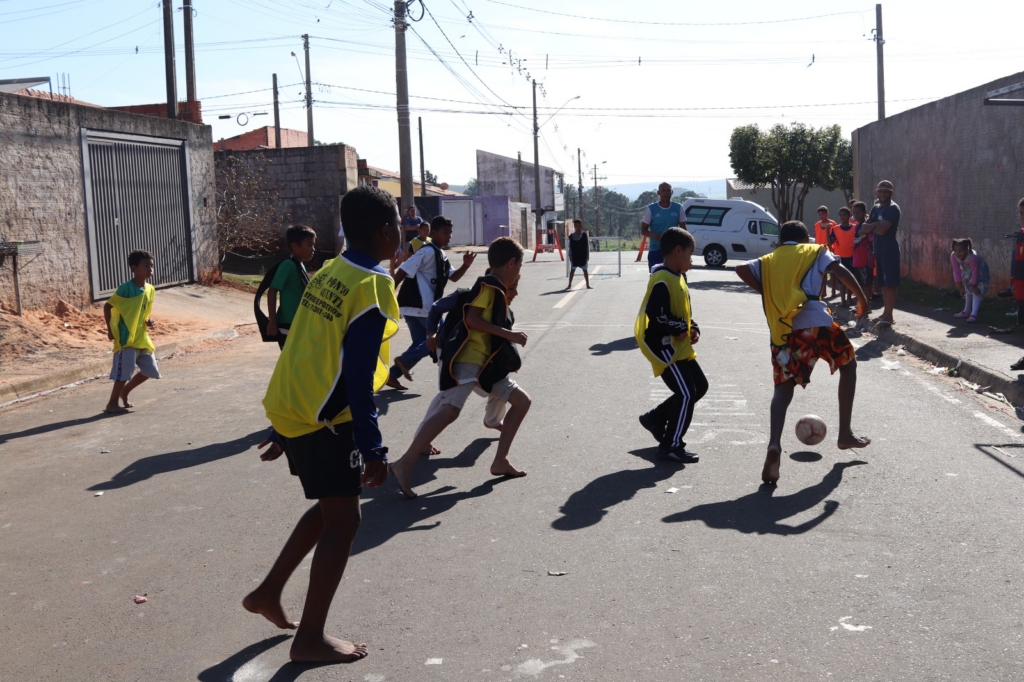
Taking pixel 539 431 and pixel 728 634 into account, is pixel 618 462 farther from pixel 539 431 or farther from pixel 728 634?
pixel 728 634

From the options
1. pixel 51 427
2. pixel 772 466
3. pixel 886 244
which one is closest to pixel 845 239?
pixel 886 244

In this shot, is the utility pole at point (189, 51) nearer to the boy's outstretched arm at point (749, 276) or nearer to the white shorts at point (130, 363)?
the white shorts at point (130, 363)

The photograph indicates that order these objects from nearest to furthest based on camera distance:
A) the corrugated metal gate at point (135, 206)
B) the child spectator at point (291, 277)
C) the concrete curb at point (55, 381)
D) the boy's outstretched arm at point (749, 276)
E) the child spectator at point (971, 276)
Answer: the boy's outstretched arm at point (749, 276) < the child spectator at point (291, 277) < the concrete curb at point (55, 381) < the child spectator at point (971, 276) < the corrugated metal gate at point (135, 206)

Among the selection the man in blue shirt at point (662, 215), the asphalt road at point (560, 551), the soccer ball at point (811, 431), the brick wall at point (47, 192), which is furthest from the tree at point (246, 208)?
the soccer ball at point (811, 431)

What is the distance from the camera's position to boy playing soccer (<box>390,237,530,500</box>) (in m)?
6.10

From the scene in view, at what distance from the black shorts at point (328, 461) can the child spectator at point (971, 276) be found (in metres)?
11.8

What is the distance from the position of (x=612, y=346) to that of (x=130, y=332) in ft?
19.3

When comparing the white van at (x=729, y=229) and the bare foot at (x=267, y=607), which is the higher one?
the white van at (x=729, y=229)

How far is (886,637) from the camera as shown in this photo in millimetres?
3883

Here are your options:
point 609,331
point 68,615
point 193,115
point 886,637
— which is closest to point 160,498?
point 68,615

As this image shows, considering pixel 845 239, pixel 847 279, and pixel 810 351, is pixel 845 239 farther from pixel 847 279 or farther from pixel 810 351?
pixel 810 351

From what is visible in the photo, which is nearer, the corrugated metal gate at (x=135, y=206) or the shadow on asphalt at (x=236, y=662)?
the shadow on asphalt at (x=236, y=662)

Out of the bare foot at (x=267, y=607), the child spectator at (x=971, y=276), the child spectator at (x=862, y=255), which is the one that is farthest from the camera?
the child spectator at (x=862, y=255)

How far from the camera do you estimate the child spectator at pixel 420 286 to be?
9.28 m
